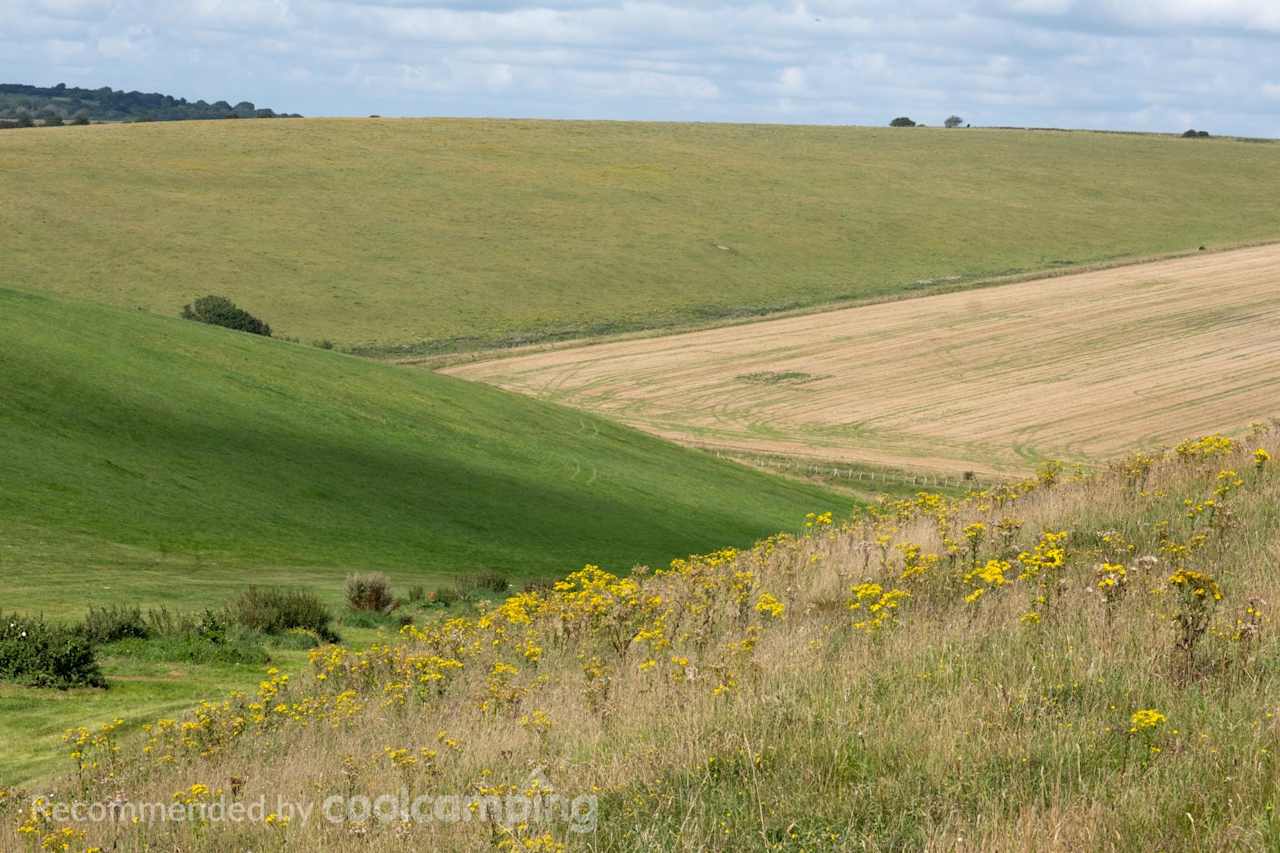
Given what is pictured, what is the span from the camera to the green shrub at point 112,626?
16500 mm

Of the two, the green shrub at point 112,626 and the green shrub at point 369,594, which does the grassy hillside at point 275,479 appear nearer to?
the green shrub at point 112,626

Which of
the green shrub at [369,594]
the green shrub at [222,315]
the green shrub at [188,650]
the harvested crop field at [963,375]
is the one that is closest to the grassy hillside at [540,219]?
the green shrub at [222,315]

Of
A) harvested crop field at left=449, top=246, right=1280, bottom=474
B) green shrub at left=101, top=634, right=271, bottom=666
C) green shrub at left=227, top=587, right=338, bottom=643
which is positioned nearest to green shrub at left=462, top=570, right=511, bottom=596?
green shrub at left=227, top=587, right=338, bottom=643

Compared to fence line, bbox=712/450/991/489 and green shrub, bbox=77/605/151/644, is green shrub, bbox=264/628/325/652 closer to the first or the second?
green shrub, bbox=77/605/151/644

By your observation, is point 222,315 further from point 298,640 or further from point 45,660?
point 45,660

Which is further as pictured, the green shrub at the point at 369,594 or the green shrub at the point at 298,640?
the green shrub at the point at 369,594

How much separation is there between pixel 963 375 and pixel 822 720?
66247 mm

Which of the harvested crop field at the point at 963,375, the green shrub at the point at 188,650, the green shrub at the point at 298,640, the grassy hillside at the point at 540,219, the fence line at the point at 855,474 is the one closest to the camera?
the green shrub at the point at 188,650

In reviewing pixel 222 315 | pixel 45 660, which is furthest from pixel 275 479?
pixel 222 315

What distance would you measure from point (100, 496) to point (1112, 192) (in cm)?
12991

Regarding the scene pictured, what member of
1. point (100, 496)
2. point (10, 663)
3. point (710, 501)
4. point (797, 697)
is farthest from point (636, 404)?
point (797, 697)

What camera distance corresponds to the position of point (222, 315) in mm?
69062

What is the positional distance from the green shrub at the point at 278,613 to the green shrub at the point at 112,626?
1.34 metres

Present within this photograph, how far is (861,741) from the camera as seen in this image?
7379mm
